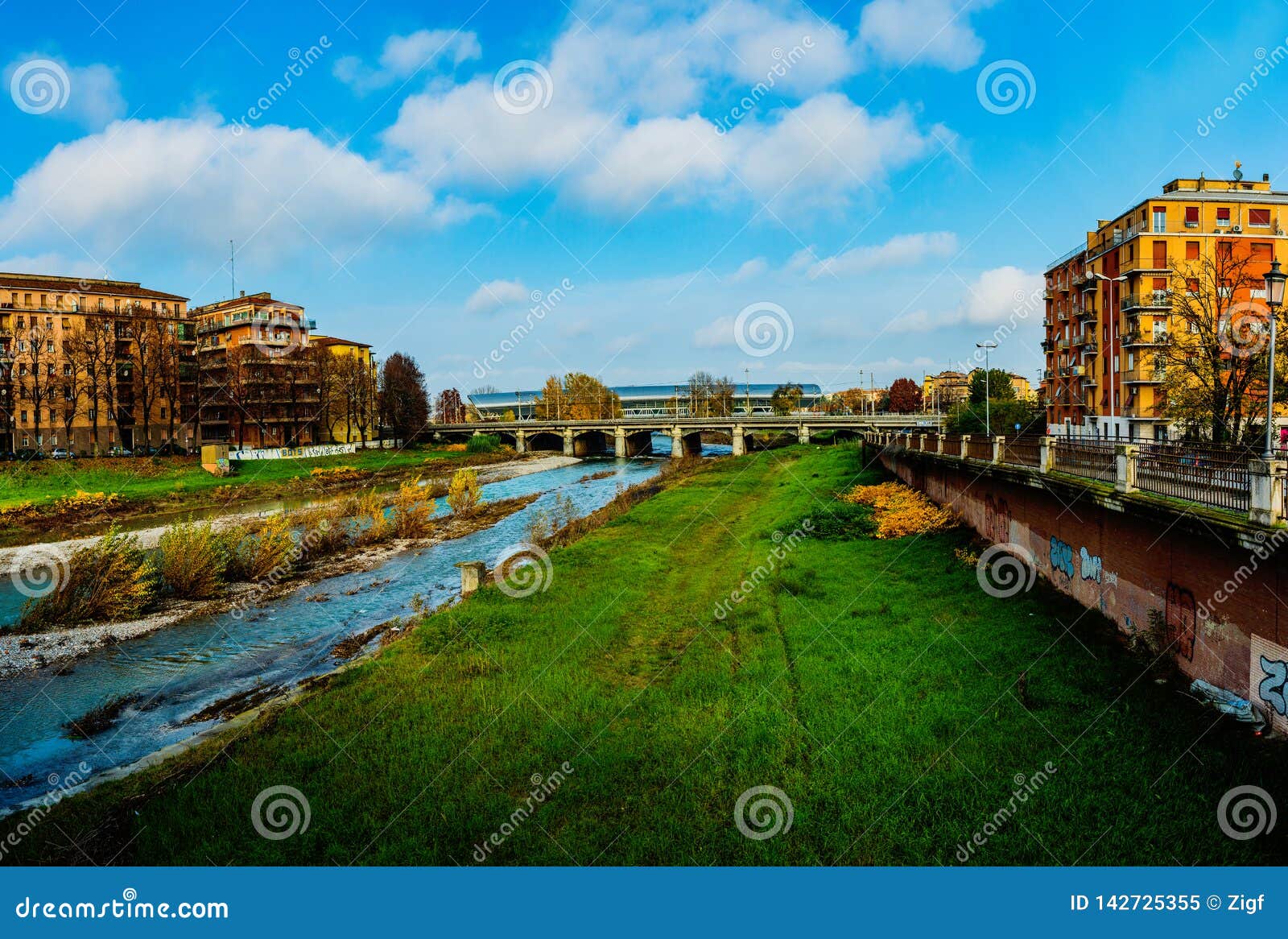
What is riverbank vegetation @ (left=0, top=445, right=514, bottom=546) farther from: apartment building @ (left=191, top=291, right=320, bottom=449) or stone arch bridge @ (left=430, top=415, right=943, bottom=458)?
stone arch bridge @ (left=430, top=415, right=943, bottom=458)

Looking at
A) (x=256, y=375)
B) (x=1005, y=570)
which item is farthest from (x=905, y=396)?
(x=1005, y=570)

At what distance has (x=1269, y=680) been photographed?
9.28 meters

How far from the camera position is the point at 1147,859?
7.72 m

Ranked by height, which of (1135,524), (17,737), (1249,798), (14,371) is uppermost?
(14,371)

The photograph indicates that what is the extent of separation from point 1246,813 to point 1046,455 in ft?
34.5

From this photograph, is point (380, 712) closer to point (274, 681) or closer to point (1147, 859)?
point (274, 681)

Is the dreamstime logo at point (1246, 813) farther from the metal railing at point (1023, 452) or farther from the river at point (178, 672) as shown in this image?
the river at point (178, 672)

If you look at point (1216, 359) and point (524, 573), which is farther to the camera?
point (1216, 359)

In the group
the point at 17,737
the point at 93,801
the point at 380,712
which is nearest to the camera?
the point at 93,801

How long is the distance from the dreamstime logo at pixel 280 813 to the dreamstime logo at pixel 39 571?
1545 centimetres

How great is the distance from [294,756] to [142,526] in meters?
33.7

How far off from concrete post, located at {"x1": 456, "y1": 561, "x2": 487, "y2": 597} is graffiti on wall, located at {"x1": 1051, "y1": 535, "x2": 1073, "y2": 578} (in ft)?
46.8

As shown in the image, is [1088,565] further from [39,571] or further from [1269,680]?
[39,571]

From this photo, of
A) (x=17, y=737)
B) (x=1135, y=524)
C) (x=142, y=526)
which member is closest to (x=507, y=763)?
(x=17, y=737)
